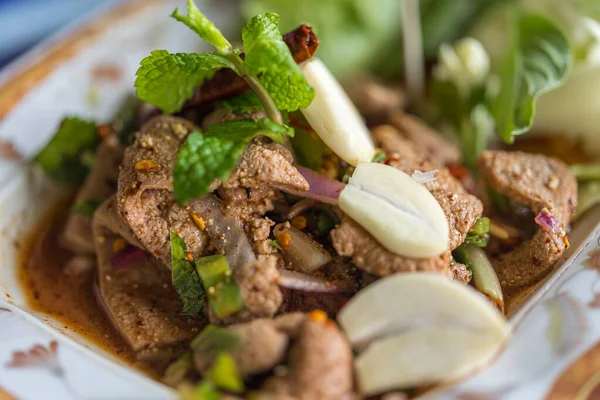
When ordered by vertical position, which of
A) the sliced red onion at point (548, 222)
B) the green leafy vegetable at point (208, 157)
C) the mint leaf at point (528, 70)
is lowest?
the sliced red onion at point (548, 222)

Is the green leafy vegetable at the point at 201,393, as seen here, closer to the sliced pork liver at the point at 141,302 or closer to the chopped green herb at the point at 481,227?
the sliced pork liver at the point at 141,302

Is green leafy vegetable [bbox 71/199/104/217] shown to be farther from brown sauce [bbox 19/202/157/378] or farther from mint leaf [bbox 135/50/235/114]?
mint leaf [bbox 135/50/235/114]

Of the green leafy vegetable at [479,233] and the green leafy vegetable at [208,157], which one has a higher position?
the green leafy vegetable at [208,157]

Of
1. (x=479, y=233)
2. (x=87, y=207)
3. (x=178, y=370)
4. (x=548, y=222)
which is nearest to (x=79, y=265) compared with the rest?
(x=87, y=207)

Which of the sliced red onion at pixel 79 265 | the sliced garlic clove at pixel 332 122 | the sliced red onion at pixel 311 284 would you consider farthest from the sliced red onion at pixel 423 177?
the sliced red onion at pixel 79 265

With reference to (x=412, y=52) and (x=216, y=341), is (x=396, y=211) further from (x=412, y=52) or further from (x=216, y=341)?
(x=412, y=52)

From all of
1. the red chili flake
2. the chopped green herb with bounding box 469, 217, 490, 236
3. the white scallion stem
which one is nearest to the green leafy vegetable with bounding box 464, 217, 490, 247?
the chopped green herb with bounding box 469, 217, 490, 236
